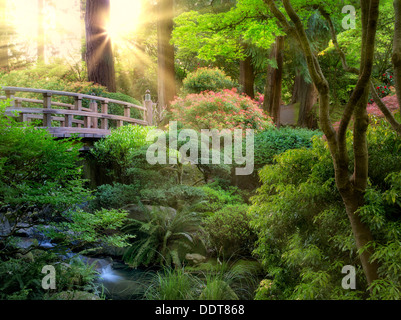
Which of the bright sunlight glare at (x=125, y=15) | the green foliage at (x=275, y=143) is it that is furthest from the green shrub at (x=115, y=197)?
the bright sunlight glare at (x=125, y=15)

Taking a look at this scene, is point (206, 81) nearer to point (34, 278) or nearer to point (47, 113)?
point (47, 113)

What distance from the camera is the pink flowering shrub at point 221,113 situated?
33.1ft

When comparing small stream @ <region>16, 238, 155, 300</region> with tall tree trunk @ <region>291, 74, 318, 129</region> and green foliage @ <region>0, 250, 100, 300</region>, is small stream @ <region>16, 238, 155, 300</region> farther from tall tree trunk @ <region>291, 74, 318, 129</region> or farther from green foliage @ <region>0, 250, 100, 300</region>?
tall tree trunk @ <region>291, 74, 318, 129</region>

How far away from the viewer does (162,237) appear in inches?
242

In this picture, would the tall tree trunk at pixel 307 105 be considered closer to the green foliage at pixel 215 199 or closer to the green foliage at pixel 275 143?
the green foliage at pixel 275 143

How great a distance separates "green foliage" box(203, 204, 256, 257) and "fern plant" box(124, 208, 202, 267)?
38cm

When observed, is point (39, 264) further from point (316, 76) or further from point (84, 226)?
point (316, 76)

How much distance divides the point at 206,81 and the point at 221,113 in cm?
365

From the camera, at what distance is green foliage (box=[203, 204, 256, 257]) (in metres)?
5.76

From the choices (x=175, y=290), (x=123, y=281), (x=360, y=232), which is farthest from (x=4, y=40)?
(x=360, y=232)

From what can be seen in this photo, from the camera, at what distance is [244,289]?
178 inches
